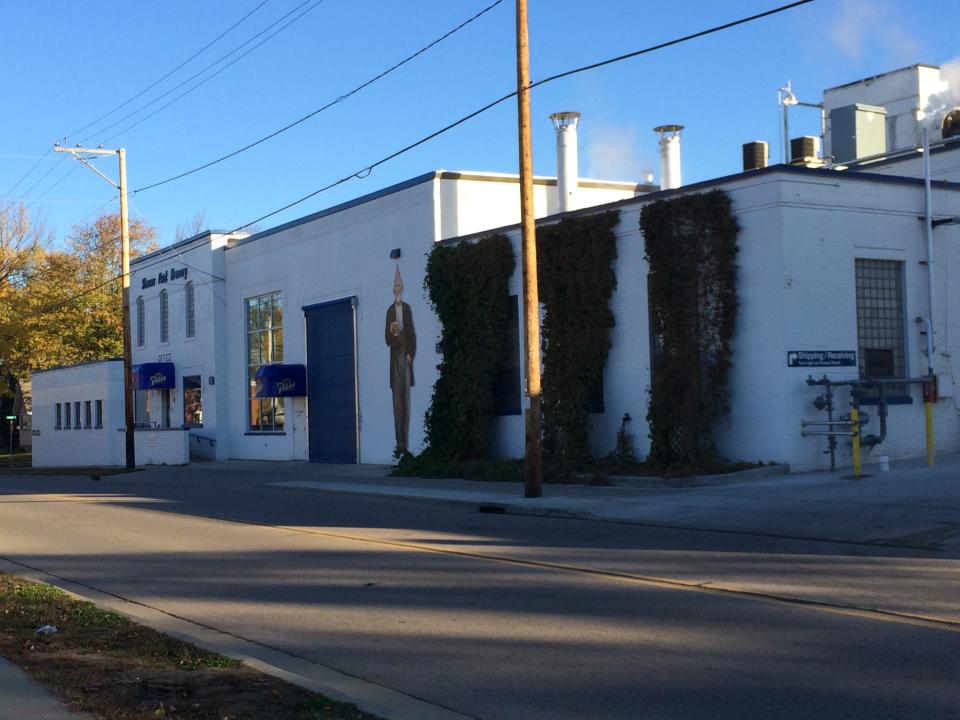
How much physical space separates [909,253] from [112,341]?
5407 cm

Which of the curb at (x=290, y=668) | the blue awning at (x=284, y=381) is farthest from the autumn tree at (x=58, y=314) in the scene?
the curb at (x=290, y=668)

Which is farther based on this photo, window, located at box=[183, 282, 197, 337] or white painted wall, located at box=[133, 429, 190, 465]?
window, located at box=[183, 282, 197, 337]

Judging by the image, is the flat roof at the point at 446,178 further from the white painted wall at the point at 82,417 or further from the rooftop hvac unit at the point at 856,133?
the white painted wall at the point at 82,417

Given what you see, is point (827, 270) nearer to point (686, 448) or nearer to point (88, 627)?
point (686, 448)

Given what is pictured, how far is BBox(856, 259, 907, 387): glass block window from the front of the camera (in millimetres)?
21953

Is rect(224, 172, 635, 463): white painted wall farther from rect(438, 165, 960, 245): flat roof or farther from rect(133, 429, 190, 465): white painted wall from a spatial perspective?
rect(438, 165, 960, 245): flat roof

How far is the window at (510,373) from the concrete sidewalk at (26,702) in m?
20.2

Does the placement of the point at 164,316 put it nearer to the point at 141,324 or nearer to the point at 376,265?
the point at 141,324

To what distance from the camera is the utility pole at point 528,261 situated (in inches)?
783

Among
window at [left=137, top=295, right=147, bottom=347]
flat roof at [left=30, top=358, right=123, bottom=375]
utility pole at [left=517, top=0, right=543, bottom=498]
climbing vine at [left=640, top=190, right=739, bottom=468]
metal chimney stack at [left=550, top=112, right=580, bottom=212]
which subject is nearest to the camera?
utility pole at [left=517, top=0, right=543, bottom=498]

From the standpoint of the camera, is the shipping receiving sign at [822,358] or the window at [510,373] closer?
the shipping receiving sign at [822,358]

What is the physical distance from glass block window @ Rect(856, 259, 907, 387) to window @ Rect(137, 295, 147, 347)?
3582 centimetres

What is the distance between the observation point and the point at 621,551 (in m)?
13.6

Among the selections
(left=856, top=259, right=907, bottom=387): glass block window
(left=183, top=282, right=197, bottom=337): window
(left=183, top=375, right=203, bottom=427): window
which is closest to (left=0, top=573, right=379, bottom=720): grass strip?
(left=856, top=259, right=907, bottom=387): glass block window
